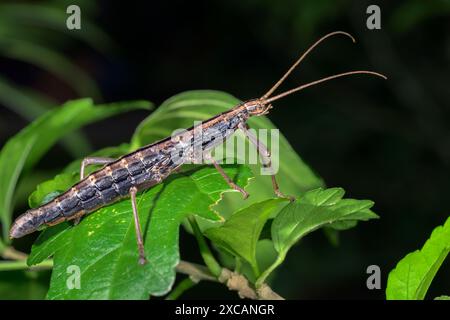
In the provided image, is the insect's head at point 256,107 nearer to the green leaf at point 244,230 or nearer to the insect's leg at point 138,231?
the insect's leg at point 138,231

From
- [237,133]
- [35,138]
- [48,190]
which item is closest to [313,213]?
[237,133]

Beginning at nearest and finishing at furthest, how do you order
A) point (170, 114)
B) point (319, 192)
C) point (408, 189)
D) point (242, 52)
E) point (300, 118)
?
1. point (319, 192)
2. point (170, 114)
3. point (408, 189)
4. point (300, 118)
5. point (242, 52)

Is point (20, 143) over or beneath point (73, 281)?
over

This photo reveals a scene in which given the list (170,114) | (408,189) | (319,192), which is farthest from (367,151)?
(319,192)

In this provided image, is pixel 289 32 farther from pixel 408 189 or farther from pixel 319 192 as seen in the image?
pixel 319 192

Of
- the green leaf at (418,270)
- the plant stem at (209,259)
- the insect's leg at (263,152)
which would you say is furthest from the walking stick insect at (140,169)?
the green leaf at (418,270)

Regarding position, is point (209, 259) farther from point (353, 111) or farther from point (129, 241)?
point (353, 111)

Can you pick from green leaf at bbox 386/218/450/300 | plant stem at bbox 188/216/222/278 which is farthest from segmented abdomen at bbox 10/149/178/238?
green leaf at bbox 386/218/450/300
